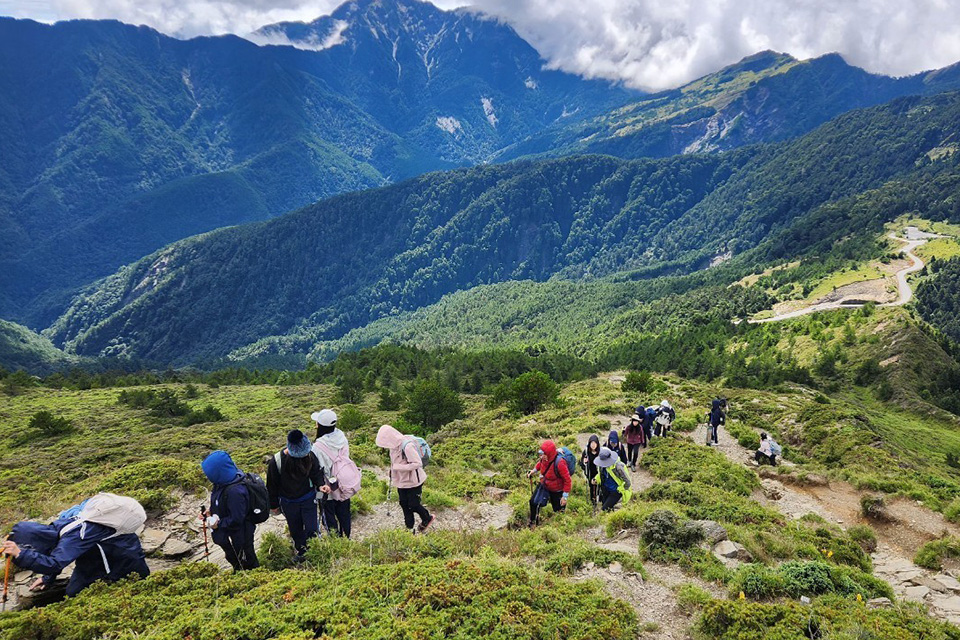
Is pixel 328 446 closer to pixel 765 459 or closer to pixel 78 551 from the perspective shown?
pixel 78 551

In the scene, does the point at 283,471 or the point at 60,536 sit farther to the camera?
the point at 283,471

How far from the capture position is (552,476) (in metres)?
14.1

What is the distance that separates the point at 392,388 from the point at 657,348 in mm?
50328

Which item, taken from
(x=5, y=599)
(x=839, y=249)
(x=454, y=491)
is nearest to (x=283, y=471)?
(x=5, y=599)

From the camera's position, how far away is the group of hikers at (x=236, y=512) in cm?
822

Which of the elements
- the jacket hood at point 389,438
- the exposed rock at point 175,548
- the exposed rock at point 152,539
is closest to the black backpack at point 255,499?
the jacket hood at point 389,438

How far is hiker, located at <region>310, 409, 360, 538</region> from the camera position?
1102 centimetres

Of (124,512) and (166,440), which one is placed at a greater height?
(124,512)

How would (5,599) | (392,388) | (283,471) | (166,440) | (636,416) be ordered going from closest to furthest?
(5,599) < (283,471) < (636,416) < (166,440) < (392,388)

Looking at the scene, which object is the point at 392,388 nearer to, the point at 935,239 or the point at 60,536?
the point at 60,536

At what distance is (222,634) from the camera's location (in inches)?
296

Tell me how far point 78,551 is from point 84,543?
14cm

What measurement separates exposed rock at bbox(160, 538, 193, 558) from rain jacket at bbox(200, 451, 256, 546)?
2.97 metres

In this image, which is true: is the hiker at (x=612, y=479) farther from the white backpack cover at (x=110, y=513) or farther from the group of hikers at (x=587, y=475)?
the white backpack cover at (x=110, y=513)
